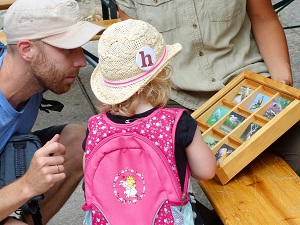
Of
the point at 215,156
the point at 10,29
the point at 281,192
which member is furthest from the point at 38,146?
the point at 281,192

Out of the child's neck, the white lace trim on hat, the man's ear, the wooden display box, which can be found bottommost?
the wooden display box

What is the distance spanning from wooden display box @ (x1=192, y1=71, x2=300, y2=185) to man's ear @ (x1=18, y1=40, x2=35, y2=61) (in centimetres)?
78

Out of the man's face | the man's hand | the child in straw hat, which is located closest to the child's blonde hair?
the child in straw hat

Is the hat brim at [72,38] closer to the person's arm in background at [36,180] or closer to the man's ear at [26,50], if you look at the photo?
the man's ear at [26,50]

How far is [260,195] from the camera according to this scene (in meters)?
2.38

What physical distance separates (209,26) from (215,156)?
2.42ft

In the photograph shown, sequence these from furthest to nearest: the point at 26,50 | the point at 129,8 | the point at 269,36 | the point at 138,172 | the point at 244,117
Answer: the point at 129,8 → the point at 269,36 → the point at 26,50 → the point at 244,117 → the point at 138,172

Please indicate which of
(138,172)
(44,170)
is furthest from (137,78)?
(44,170)

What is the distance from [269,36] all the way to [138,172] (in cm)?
113

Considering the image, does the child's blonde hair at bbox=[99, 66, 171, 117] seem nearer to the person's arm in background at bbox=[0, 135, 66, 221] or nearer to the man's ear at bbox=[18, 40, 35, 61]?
the person's arm in background at bbox=[0, 135, 66, 221]

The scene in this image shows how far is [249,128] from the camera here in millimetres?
2506

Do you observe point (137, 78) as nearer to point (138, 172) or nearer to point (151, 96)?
point (151, 96)

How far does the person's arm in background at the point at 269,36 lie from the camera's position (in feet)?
9.43

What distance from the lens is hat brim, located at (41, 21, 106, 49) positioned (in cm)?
268
